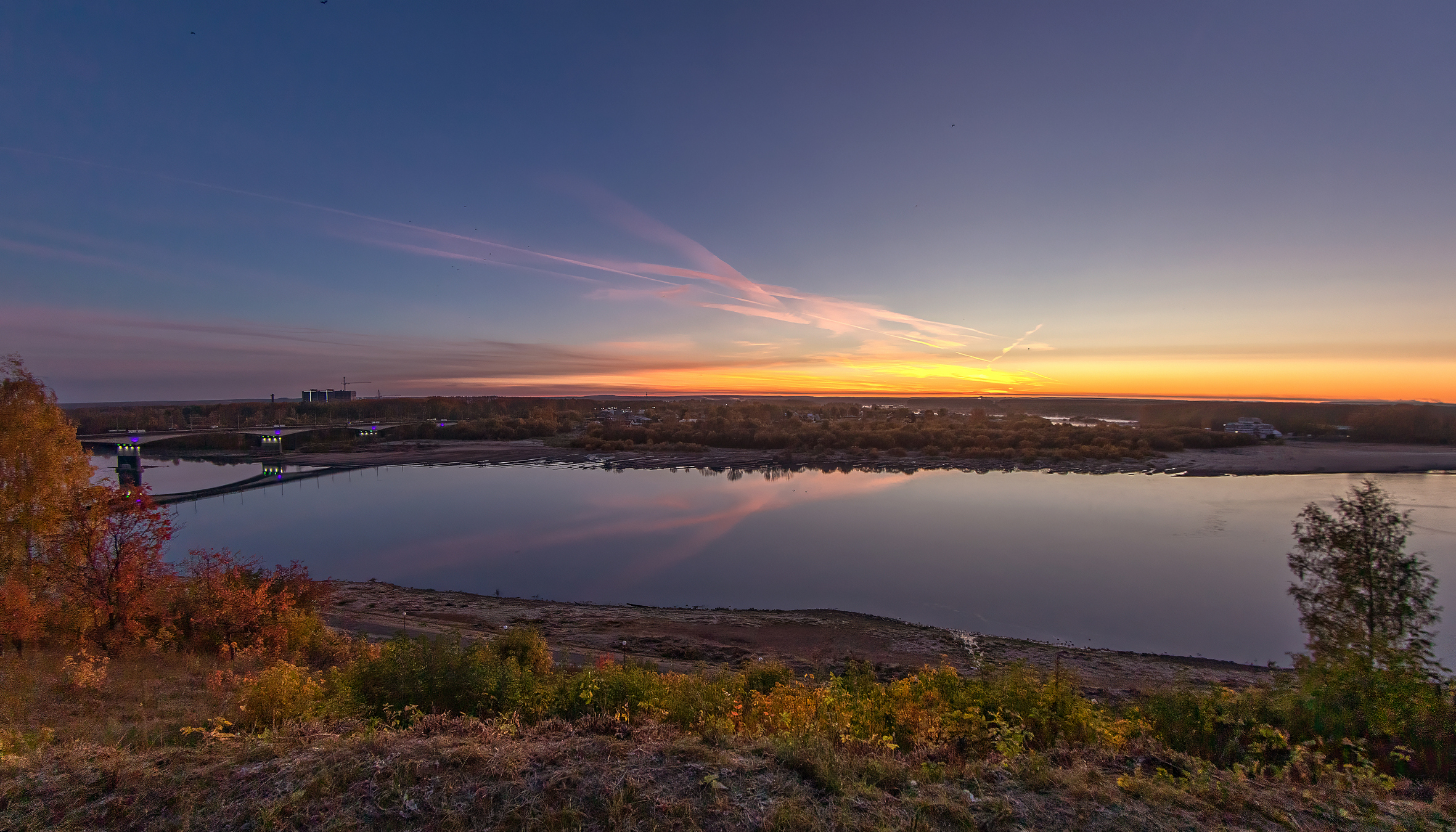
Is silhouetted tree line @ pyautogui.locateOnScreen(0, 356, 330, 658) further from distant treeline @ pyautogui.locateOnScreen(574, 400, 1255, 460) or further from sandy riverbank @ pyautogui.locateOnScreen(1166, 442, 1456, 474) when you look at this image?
sandy riverbank @ pyautogui.locateOnScreen(1166, 442, 1456, 474)

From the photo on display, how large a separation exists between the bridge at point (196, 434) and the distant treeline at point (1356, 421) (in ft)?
300

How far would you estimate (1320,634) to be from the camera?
898 cm

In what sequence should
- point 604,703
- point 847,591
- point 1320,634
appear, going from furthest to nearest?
point 847,591 < point 1320,634 < point 604,703

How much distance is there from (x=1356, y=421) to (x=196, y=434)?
122 m

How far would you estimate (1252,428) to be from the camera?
55062mm

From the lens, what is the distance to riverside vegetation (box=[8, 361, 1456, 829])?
11.8ft

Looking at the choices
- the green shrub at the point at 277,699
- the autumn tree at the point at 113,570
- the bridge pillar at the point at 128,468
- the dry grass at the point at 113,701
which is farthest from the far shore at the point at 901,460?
the green shrub at the point at 277,699

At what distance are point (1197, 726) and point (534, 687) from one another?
8.49 meters

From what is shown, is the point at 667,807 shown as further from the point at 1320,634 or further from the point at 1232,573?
the point at 1232,573

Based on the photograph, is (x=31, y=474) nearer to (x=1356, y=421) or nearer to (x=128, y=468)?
(x=128, y=468)

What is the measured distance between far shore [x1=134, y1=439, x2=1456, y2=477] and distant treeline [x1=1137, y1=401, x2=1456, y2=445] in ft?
6.04

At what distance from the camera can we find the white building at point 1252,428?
5312 centimetres

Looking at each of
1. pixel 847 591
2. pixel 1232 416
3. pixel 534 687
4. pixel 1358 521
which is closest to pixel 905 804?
pixel 534 687

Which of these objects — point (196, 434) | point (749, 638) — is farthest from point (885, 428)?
point (196, 434)
